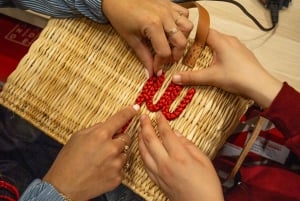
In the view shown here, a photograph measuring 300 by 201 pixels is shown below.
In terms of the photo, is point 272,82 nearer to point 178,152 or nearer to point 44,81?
point 178,152

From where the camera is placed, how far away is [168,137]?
1.86 feet

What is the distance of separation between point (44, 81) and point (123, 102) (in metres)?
0.14

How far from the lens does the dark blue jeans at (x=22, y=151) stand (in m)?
0.86

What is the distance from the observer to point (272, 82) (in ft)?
2.05

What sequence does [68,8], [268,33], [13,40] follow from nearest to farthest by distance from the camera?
[68,8], [268,33], [13,40]

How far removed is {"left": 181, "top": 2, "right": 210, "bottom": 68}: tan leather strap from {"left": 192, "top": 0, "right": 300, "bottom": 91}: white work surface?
0.19 metres

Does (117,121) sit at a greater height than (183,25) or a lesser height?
lesser

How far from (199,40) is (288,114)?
0.17 m

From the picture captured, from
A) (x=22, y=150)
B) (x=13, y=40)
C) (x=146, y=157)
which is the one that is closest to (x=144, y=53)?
(x=146, y=157)

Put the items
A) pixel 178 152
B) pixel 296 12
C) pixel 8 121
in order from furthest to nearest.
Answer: pixel 8 121, pixel 296 12, pixel 178 152

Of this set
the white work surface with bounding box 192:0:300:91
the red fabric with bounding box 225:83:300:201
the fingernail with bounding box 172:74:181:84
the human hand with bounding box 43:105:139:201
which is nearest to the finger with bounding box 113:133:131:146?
the human hand with bounding box 43:105:139:201

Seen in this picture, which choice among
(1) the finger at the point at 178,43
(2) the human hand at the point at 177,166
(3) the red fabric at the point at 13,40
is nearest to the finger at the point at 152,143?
(2) the human hand at the point at 177,166

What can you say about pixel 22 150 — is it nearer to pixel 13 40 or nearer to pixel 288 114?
pixel 13 40

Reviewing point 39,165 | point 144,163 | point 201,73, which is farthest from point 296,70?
point 39,165
